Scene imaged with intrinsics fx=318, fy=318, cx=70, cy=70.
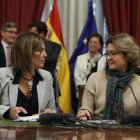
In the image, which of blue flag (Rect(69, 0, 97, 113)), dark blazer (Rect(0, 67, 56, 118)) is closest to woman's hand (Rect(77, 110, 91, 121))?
dark blazer (Rect(0, 67, 56, 118))

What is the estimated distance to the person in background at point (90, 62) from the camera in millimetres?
5066

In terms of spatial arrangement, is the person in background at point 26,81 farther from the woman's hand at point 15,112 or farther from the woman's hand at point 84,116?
the woman's hand at point 84,116

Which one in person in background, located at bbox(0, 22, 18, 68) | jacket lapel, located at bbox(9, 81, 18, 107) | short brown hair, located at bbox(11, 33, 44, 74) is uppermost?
person in background, located at bbox(0, 22, 18, 68)

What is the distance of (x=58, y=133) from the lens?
5.41 feet

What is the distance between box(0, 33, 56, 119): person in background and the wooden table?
59 cm

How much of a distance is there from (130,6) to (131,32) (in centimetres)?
47

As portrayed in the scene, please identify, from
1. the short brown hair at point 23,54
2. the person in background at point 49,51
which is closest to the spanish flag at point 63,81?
the person in background at point 49,51

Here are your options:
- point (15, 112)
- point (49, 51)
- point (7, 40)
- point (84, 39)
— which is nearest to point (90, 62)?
point (84, 39)

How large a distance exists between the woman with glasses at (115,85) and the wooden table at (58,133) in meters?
0.71

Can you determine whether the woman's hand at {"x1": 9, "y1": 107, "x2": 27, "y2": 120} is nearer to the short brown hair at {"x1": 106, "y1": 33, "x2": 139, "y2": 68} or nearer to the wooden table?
the wooden table

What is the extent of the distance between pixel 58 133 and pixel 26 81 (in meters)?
1.00

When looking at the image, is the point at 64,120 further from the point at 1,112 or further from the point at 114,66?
the point at 114,66

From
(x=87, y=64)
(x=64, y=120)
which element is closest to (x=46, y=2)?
(x=87, y=64)

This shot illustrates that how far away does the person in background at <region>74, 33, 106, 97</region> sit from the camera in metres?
5.07
